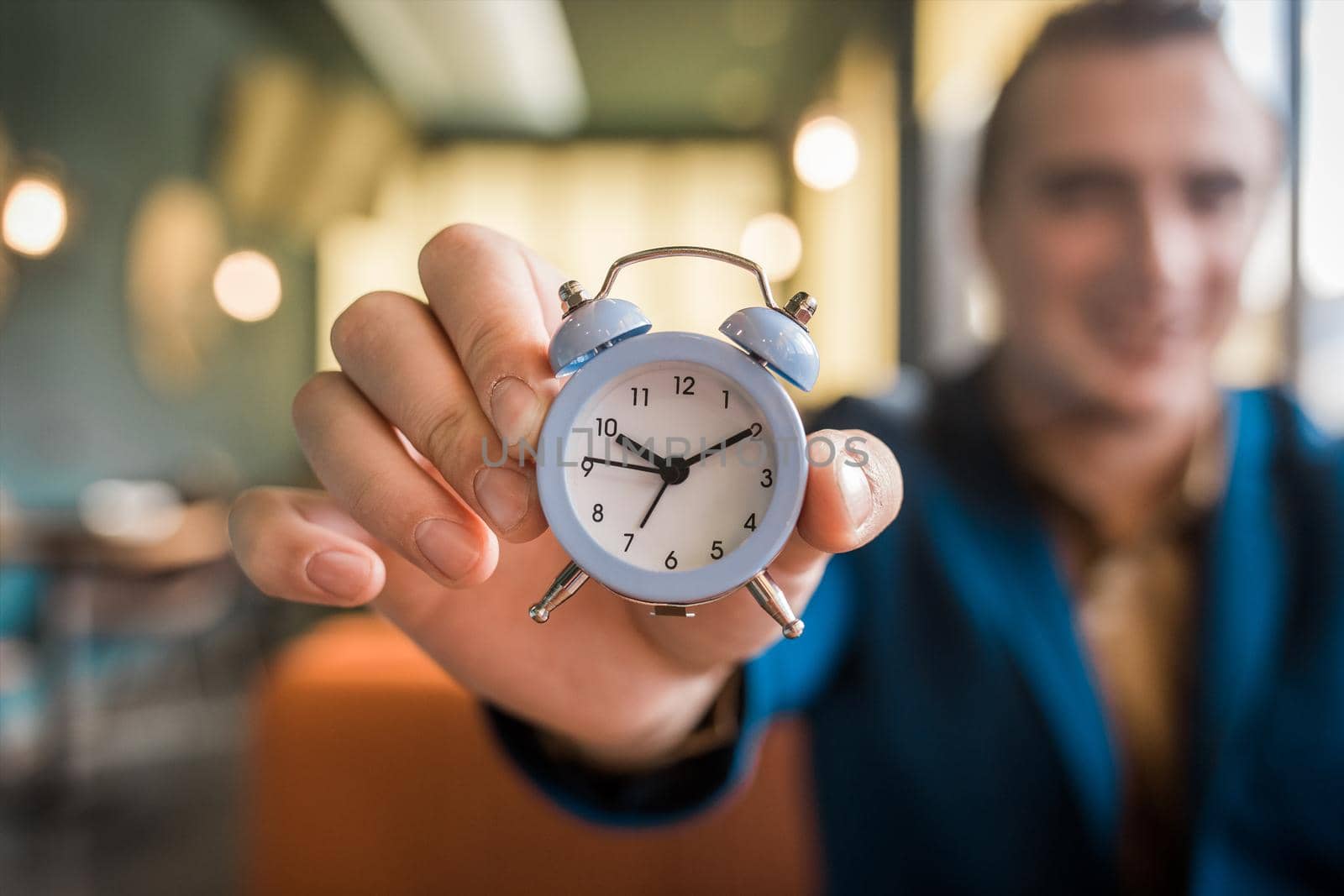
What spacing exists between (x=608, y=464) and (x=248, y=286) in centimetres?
405

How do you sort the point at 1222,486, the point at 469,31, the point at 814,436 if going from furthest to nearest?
the point at 469,31
the point at 1222,486
the point at 814,436

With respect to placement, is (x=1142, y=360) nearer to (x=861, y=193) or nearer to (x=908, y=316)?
(x=908, y=316)

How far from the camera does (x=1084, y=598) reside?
3.26 feet

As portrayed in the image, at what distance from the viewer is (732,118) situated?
4387 millimetres

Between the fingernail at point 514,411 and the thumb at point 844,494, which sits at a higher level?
the fingernail at point 514,411

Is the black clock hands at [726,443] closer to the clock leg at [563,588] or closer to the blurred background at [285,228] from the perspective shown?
the clock leg at [563,588]

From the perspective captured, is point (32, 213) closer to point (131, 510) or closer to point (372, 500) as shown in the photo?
point (131, 510)

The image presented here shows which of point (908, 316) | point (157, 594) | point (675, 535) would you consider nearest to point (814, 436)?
point (675, 535)

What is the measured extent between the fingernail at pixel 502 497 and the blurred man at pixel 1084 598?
21 cm

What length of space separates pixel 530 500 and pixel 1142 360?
0.80 meters

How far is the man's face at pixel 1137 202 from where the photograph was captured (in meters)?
0.95

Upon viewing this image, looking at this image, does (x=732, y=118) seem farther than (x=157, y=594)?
Yes

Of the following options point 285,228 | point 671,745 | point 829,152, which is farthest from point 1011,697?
point 285,228

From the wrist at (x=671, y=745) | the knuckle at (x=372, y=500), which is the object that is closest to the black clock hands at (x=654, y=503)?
the knuckle at (x=372, y=500)
